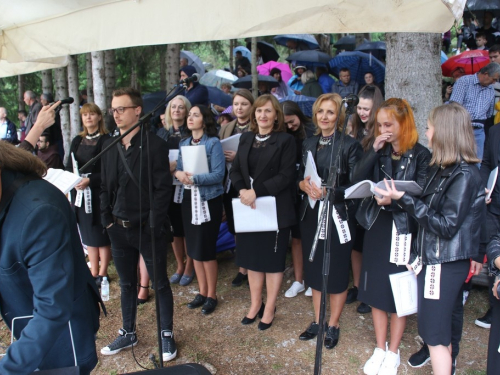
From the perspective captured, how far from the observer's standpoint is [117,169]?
3.50 m

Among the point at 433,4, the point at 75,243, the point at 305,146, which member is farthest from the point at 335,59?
the point at 75,243

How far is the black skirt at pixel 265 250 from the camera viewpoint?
382 centimetres

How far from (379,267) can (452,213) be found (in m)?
0.81

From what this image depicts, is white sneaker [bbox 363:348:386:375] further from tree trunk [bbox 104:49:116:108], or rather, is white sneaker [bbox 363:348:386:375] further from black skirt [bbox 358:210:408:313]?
→ tree trunk [bbox 104:49:116:108]

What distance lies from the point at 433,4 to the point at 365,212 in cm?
166

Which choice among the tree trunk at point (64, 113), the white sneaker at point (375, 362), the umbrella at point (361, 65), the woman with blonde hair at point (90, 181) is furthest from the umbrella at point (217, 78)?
the white sneaker at point (375, 362)

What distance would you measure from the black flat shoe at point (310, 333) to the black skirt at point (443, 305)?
1.18 metres

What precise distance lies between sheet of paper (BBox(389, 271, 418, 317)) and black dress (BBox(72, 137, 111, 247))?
2993mm

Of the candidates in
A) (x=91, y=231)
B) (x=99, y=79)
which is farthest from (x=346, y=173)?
(x=99, y=79)

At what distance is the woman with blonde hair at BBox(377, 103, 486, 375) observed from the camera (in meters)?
2.57

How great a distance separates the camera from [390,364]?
325 cm

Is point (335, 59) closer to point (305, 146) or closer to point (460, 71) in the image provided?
point (460, 71)

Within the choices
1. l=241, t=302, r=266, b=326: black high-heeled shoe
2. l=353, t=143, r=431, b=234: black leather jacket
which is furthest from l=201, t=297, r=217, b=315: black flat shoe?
l=353, t=143, r=431, b=234: black leather jacket

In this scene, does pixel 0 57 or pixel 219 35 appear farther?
pixel 0 57
